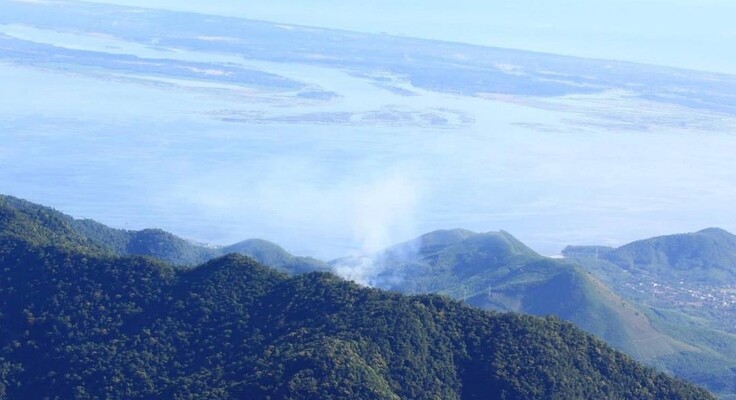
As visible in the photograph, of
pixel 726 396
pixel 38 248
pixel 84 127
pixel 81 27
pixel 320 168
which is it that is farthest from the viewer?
pixel 81 27

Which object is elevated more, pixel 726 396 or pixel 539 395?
pixel 539 395

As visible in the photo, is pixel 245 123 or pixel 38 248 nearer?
pixel 38 248

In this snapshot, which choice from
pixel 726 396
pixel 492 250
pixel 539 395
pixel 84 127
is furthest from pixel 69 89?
pixel 539 395

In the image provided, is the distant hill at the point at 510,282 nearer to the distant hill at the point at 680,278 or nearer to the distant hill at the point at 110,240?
the distant hill at the point at 680,278

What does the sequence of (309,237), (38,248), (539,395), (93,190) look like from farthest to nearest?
(93,190) < (309,237) < (38,248) < (539,395)

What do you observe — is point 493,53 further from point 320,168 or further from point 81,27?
point 320,168

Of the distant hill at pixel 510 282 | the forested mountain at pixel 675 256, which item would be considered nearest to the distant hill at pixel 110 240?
the distant hill at pixel 510 282

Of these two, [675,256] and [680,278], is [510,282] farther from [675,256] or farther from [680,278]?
[675,256]
